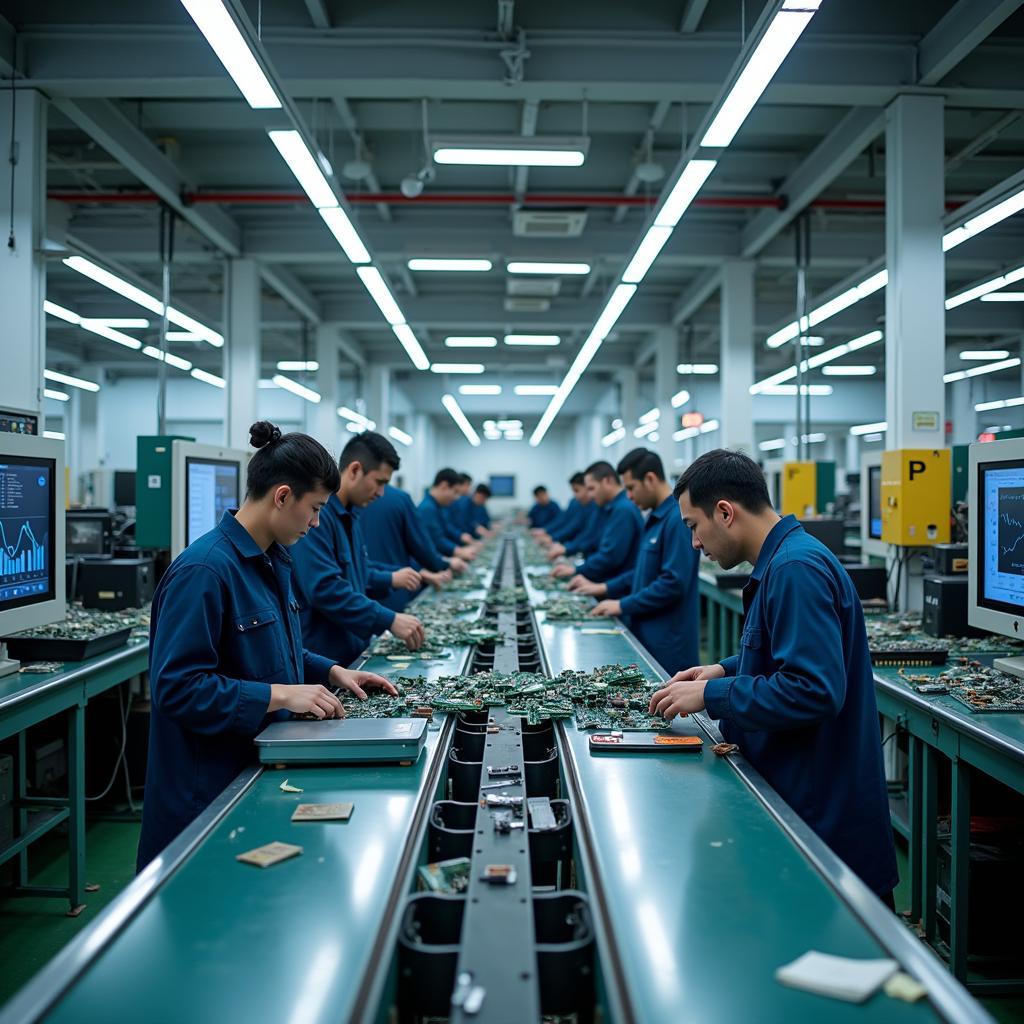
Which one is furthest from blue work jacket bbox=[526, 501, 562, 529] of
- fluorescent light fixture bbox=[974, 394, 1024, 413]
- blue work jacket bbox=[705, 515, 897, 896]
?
blue work jacket bbox=[705, 515, 897, 896]

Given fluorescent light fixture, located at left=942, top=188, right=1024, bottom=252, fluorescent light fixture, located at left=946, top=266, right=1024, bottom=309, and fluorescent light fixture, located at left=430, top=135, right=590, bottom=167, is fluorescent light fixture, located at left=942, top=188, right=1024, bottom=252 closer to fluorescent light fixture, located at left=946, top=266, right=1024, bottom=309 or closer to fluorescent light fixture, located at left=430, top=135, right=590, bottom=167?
fluorescent light fixture, located at left=946, top=266, right=1024, bottom=309

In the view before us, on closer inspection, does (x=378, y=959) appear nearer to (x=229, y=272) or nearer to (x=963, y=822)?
(x=963, y=822)

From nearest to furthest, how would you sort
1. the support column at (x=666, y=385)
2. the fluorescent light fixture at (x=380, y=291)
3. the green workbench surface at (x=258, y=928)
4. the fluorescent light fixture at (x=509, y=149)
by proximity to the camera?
the green workbench surface at (x=258, y=928) < the fluorescent light fixture at (x=509, y=149) < the fluorescent light fixture at (x=380, y=291) < the support column at (x=666, y=385)

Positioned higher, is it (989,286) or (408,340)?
(989,286)

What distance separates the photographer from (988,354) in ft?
37.5

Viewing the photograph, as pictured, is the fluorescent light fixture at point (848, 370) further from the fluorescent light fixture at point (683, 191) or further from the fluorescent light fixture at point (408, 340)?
the fluorescent light fixture at point (683, 191)

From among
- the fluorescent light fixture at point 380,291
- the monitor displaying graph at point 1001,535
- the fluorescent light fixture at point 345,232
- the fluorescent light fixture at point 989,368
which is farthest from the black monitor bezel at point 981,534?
the fluorescent light fixture at point 989,368

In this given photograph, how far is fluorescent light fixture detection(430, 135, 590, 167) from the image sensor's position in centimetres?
448

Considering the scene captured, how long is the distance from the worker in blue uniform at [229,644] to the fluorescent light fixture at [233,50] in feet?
5.38

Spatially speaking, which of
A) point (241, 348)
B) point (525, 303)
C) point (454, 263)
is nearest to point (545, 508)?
point (525, 303)

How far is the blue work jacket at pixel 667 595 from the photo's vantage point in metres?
3.78

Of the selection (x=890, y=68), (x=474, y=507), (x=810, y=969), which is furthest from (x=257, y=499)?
(x=474, y=507)

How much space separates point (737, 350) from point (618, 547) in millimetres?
3828

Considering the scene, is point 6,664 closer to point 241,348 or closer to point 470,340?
point 241,348
